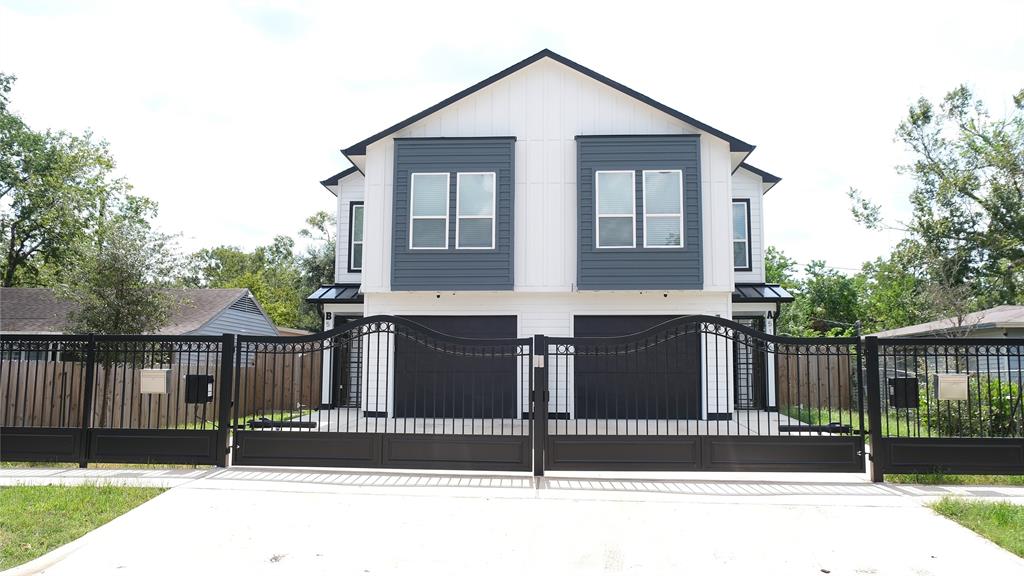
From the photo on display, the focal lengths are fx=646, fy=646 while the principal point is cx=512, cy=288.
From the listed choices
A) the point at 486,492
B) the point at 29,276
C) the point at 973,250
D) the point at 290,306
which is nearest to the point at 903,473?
the point at 486,492

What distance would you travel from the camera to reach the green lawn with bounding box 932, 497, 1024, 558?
607 cm

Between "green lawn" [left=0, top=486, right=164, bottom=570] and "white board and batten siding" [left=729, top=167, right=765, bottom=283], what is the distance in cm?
1445

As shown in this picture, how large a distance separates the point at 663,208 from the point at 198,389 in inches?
389

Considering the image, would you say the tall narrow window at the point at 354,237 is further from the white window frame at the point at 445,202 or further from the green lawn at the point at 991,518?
the green lawn at the point at 991,518

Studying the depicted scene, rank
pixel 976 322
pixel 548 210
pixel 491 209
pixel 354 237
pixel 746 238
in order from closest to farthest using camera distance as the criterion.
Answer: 1. pixel 491 209
2. pixel 548 210
3. pixel 746 238
4. pixel 354 237
5. pixel 976 322

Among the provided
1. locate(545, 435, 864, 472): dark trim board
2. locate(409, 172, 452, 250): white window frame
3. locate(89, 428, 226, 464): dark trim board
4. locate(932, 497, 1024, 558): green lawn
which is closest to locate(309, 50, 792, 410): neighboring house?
locate(409, 172, 452, 250): white window frame

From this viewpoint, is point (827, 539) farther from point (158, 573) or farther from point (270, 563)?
point (158, 573)

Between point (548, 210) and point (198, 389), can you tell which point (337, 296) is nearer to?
point (548, 210)

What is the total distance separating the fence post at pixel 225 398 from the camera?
8.79 meters

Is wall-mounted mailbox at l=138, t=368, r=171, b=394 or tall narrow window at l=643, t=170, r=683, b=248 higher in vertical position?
tall narrow window at l=643, t=170, r=683, b=248

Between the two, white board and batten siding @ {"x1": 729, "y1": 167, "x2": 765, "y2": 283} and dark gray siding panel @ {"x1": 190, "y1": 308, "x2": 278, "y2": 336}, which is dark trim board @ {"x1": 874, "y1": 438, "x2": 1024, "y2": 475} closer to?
white board and batten siding @ {"x1": 729, "y1": 167, "x2": 765, "y2": 283}

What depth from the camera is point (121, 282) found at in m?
13.0

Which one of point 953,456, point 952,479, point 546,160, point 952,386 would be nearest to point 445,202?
point 546,160

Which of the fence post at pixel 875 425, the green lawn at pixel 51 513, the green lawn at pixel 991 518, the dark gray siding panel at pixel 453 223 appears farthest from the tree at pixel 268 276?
the green lawn at pixel 991 518
